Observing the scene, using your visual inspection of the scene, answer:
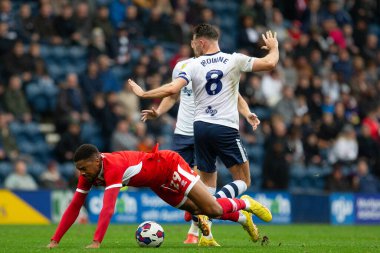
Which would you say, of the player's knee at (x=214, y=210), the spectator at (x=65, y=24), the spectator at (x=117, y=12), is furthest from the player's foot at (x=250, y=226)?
the spectator at (x=117, y=12)

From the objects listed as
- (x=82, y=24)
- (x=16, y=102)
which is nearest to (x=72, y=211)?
(x=16, y=102)

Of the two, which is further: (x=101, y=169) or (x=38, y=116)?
(x=38, y=116)

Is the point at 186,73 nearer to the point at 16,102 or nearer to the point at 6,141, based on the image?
the point at 6,141

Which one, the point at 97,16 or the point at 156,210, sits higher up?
the point at 97,16

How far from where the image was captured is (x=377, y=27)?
103 ft

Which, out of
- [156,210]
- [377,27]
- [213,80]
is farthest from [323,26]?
[213,80]

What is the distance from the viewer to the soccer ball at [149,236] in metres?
11.9

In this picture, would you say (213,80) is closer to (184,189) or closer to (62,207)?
(184,189)

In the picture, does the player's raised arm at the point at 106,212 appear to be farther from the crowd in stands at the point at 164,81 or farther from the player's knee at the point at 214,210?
the crowd in stands at the point at 164,81

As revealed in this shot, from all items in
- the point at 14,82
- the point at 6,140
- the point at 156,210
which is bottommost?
the point at 156,210

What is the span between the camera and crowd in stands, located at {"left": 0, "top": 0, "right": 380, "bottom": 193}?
21.4 metres

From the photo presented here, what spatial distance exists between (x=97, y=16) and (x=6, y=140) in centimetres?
456

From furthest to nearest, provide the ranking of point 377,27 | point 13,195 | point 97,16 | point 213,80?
1. point 377,27
2. point 97,16
3. point 13,195
4. point 213,80

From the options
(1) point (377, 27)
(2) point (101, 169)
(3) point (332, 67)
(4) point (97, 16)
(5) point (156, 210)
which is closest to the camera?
(2) point (101, 169)
